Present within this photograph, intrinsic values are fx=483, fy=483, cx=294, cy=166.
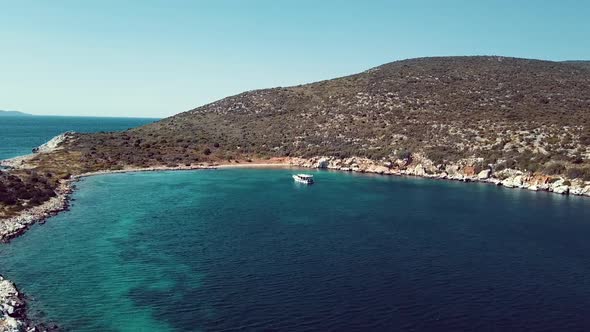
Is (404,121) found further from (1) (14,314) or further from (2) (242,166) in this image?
(1) (14,314)

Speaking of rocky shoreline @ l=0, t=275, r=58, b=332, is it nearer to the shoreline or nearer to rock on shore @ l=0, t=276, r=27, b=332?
rock on shore @ l=0, t=276, r=27, b=332

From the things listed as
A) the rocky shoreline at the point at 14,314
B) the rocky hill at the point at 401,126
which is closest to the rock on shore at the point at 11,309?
the rocky shoreline at the point at 14,314

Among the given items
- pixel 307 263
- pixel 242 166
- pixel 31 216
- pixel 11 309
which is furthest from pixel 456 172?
pixel 11 309

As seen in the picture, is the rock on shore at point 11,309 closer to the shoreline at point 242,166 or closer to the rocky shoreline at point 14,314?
the rocky shoreline at point 14,314

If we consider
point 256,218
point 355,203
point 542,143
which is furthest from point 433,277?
point 542,143

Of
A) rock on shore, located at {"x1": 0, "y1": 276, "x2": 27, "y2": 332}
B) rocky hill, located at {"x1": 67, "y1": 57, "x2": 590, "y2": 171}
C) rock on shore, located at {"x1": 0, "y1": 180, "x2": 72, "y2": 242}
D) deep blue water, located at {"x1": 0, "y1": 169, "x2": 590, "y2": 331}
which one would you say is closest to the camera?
rock on shore, located at {"x1": 0, "y1": 276, "x2": 27, "y2": 332}

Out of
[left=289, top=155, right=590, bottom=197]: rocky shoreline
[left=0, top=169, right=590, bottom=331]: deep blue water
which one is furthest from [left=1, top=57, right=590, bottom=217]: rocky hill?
[left=0, top=169, right=590, bottom=331]: deep blue water
